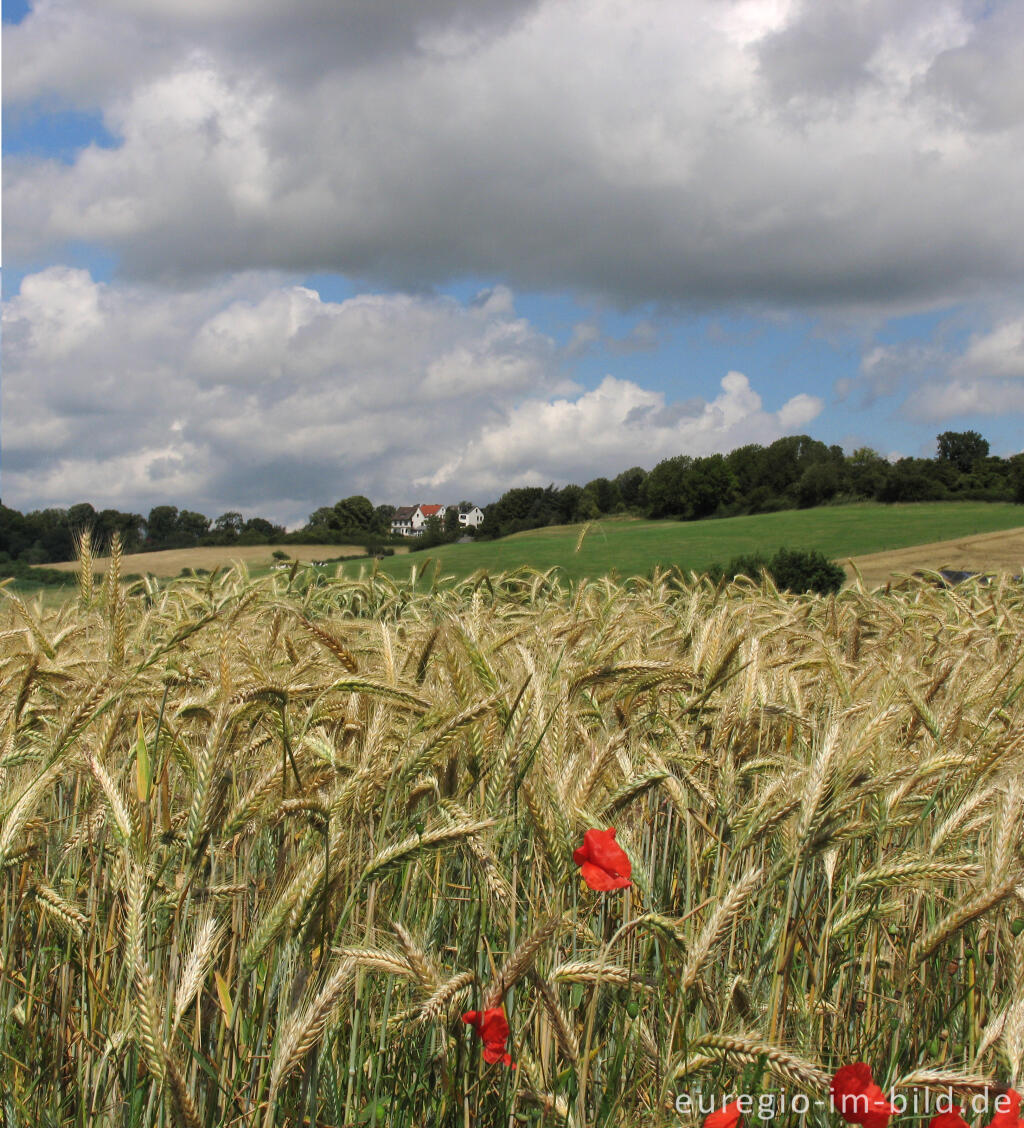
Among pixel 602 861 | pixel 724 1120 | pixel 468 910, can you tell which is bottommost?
pixel 724 1120

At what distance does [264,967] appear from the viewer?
1736 millimetres

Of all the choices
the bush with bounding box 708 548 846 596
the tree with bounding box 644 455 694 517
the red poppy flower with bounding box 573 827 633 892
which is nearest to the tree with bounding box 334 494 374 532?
the tree with bounding box 644 455 694 517

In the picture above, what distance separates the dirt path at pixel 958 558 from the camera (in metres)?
26.8

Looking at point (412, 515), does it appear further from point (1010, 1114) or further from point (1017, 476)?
point (1010, 1114)

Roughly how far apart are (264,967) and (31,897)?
0.60 m

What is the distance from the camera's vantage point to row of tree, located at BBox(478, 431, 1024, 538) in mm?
77188

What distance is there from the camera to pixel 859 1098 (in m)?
1.33

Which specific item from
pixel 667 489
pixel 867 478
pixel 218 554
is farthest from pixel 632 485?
pixel 218 554

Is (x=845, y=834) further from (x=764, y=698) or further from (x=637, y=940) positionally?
(x=764, y=698)

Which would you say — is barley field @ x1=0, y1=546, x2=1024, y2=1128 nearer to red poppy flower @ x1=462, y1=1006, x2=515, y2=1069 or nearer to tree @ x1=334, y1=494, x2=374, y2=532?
red poppy flower @ x1=462, y1=1006, x2=515, y2=1069

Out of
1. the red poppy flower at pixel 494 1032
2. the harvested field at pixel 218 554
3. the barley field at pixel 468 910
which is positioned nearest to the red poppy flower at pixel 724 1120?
the barley field at pixel 468 910

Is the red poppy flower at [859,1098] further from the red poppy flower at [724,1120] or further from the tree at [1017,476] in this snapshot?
the tree at [1017,476]

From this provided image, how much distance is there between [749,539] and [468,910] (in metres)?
49.7

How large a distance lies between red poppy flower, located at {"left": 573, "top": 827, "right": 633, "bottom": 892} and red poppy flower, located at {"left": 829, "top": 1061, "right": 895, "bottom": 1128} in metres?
0.43
